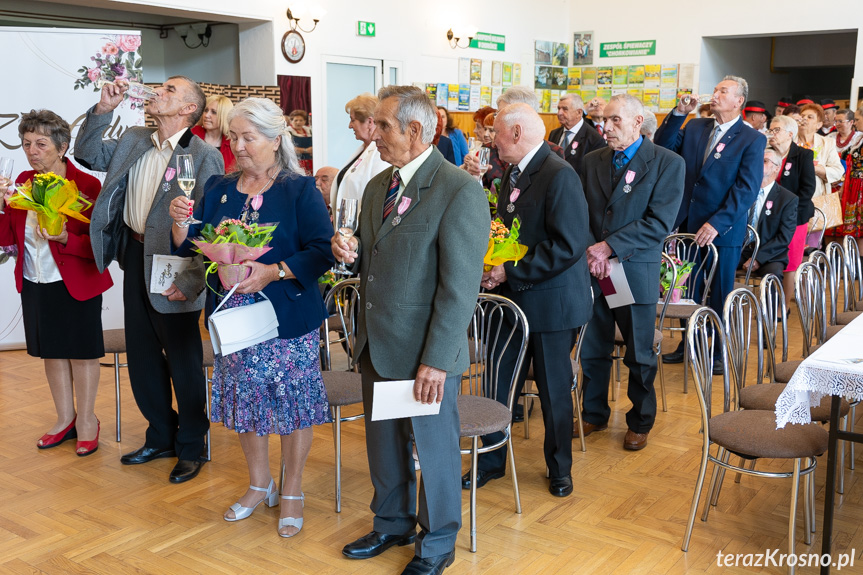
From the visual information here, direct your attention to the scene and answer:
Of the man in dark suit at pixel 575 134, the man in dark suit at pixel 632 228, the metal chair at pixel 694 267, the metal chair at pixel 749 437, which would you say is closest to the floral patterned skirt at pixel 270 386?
the metal chair at pixel 749 437

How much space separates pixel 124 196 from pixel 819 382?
288 cm

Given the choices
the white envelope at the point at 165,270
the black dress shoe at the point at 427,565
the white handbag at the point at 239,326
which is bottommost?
the black dress shoe at the point at 427,565

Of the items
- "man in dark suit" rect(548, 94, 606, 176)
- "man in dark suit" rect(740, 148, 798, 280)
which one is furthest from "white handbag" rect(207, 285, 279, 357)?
"man in dark suit" rect(740, 148, 798, 280)

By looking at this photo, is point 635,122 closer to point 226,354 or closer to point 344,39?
point 226,354

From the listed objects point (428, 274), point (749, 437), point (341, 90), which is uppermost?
point (341, 90)

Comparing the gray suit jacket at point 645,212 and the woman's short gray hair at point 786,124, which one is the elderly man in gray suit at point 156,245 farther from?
the woman's short gray hair at point 786,124

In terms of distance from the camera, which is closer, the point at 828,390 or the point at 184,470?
the point at 828,390

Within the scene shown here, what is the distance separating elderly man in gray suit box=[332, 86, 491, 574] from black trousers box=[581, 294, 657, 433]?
4.91ft

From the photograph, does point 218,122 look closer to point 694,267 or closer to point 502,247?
point 502,247

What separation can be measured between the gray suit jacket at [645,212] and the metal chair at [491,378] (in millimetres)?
741

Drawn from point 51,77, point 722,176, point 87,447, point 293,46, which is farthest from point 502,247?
point 293,46

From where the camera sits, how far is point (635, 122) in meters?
3.95

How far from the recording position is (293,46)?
9281 mm

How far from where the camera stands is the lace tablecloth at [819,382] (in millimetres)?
2600
